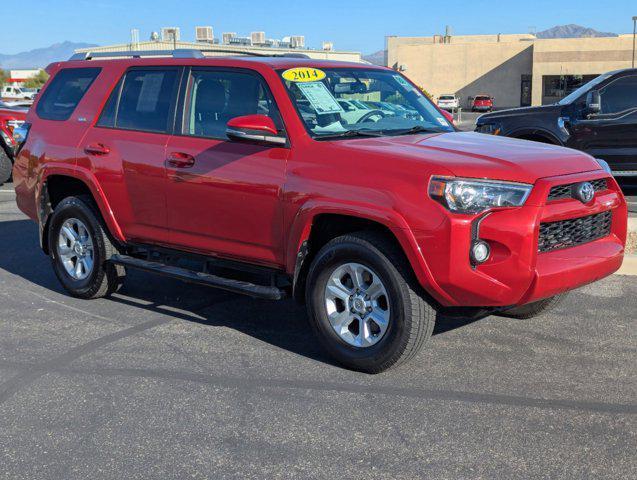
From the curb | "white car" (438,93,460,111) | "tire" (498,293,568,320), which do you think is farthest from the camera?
"white car" (438,93,460,111)

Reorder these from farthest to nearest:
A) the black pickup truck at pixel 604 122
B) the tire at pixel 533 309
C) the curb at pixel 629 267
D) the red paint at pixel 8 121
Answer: the red paint at pixel 8 121, the black pickup truck at pixel 604 122, the curb at pixel 629 267, the tire at pixel 533 309

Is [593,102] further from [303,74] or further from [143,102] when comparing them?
[143,102]

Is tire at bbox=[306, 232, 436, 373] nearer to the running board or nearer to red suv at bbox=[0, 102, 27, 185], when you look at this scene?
the running board

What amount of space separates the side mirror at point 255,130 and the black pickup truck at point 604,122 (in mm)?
7389

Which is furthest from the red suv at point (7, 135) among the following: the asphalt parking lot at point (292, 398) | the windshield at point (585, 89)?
the windshield at point (585, 89)

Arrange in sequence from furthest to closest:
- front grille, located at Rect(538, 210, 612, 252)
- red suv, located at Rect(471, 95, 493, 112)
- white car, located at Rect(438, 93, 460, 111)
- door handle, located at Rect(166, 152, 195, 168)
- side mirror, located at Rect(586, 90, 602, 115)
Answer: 1. red suv, located at Rect(471, 95, 493, 112)
2. white car, located at Rect(438, 93, 460, 111)
3. side mirror, located at Rect(586, 90, 602, 115)
4. door handle, located at Rect(166, 152, 195, 168)
5. front grille, located at Rect(538, 210, 612, 252)

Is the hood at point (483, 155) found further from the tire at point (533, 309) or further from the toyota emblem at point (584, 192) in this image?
the tire at point (533, 309)

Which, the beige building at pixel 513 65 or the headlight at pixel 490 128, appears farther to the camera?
the beige building at pixel 513 65

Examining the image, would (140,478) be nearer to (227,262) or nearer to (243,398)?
(243,398)

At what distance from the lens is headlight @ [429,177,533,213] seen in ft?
14.9

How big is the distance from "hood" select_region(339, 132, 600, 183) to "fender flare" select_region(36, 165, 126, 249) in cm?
218

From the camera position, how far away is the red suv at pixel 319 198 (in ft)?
15.0

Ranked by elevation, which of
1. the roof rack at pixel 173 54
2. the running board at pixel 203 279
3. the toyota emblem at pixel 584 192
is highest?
the roof rack at pixel 173 54

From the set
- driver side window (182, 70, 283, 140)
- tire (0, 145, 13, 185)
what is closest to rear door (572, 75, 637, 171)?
driver side window (182, 70, 283, 140)
